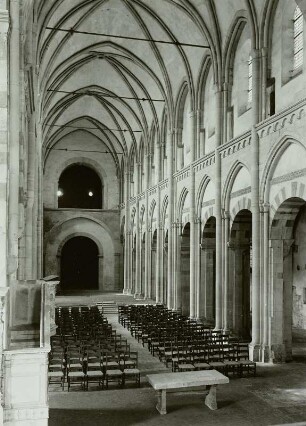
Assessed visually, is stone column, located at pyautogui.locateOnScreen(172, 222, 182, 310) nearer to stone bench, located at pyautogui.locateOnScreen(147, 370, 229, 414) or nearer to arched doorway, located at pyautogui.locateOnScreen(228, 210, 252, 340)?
arched doorway, located at pyautogui.locateOnScreen(228, 210, 252, 340)

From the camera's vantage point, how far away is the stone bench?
1034 cm

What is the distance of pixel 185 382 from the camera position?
10.4m

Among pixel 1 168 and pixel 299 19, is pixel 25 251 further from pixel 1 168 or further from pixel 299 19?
pixel 299 19

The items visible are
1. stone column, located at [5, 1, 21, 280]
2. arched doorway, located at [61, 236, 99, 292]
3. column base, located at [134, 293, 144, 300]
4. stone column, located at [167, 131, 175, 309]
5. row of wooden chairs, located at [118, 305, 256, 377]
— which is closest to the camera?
stone column, located at [5, 1, 21, 280]

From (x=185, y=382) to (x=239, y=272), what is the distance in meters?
9.44

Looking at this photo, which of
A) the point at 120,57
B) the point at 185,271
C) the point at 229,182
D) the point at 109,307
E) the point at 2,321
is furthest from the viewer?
the point at 109,307

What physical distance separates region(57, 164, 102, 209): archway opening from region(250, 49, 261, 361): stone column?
27.8 m

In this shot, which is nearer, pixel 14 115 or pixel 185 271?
pixel 14 115

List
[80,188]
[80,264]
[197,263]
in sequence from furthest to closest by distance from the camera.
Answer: [80,188]
[80,264]
[197,263]

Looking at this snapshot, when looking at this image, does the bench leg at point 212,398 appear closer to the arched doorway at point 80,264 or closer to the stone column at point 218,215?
the stone column at point 218,215

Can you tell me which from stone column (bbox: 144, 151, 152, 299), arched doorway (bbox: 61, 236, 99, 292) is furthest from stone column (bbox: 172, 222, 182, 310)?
arched doorway (bbox: 61, 236, 99, 292)

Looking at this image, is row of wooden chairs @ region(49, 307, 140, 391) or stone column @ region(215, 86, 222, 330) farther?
stone column @ region(215, 86, 222, 330)

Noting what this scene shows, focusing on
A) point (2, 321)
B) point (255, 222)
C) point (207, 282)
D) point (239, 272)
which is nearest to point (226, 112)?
point (255, 222)

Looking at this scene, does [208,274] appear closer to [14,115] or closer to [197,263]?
[197,263]
